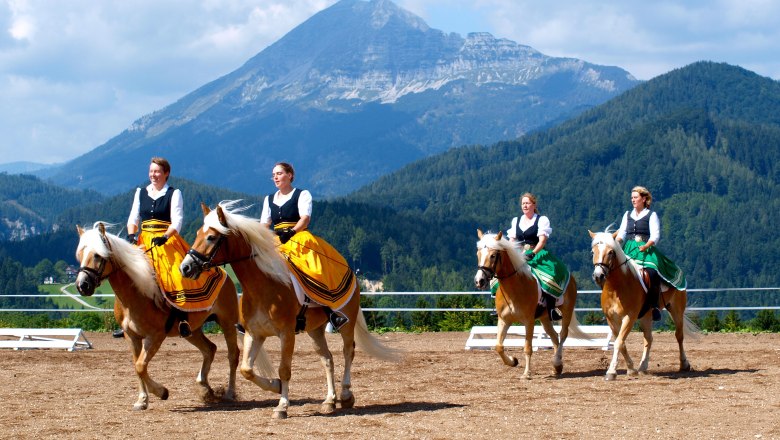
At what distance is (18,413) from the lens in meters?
12.6

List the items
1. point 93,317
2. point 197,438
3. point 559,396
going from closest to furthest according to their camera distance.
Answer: point 197,438 → point 559,396 → point 93,317

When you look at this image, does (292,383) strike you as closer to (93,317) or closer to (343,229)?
(93,317)

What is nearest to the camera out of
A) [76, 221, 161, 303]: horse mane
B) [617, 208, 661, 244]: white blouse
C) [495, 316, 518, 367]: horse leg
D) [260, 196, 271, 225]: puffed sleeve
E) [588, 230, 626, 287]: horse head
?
[76, 221, 161, 303]: horse mane

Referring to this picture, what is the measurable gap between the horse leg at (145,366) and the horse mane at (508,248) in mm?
4940

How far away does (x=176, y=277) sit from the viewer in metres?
12.6

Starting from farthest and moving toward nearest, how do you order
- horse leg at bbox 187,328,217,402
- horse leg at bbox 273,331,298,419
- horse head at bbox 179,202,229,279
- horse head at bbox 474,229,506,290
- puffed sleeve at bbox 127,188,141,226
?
1. horse head at bbox 474,229,506,290
2. horse leg at bbox 187,328,217,402
3. puffed sleeve at bbox 127,188,141,226
4. horse leg at bbox 273,331,298,419
5. horse head at bbox 179,202,229,279

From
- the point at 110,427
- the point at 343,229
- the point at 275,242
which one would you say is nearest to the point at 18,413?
the point at 110,427

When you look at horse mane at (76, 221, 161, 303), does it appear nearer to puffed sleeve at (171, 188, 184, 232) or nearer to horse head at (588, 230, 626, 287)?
puffed sleeve at (171, 188, 184, 232)

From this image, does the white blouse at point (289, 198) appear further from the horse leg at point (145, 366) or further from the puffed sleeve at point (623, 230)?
the puffed sleeve at point (623, 230)

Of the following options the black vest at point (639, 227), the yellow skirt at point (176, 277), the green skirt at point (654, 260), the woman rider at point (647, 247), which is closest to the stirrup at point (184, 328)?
the yellow skirt at point (176, 277)

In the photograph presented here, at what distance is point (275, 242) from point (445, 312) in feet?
61.0

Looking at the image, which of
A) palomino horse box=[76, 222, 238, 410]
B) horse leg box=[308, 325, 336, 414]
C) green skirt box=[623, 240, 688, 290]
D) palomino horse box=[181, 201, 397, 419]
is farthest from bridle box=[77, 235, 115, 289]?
green skirt box=[623, 240, 688, 290]

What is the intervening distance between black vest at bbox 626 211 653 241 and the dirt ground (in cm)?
212

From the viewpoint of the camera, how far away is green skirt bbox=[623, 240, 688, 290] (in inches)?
630
